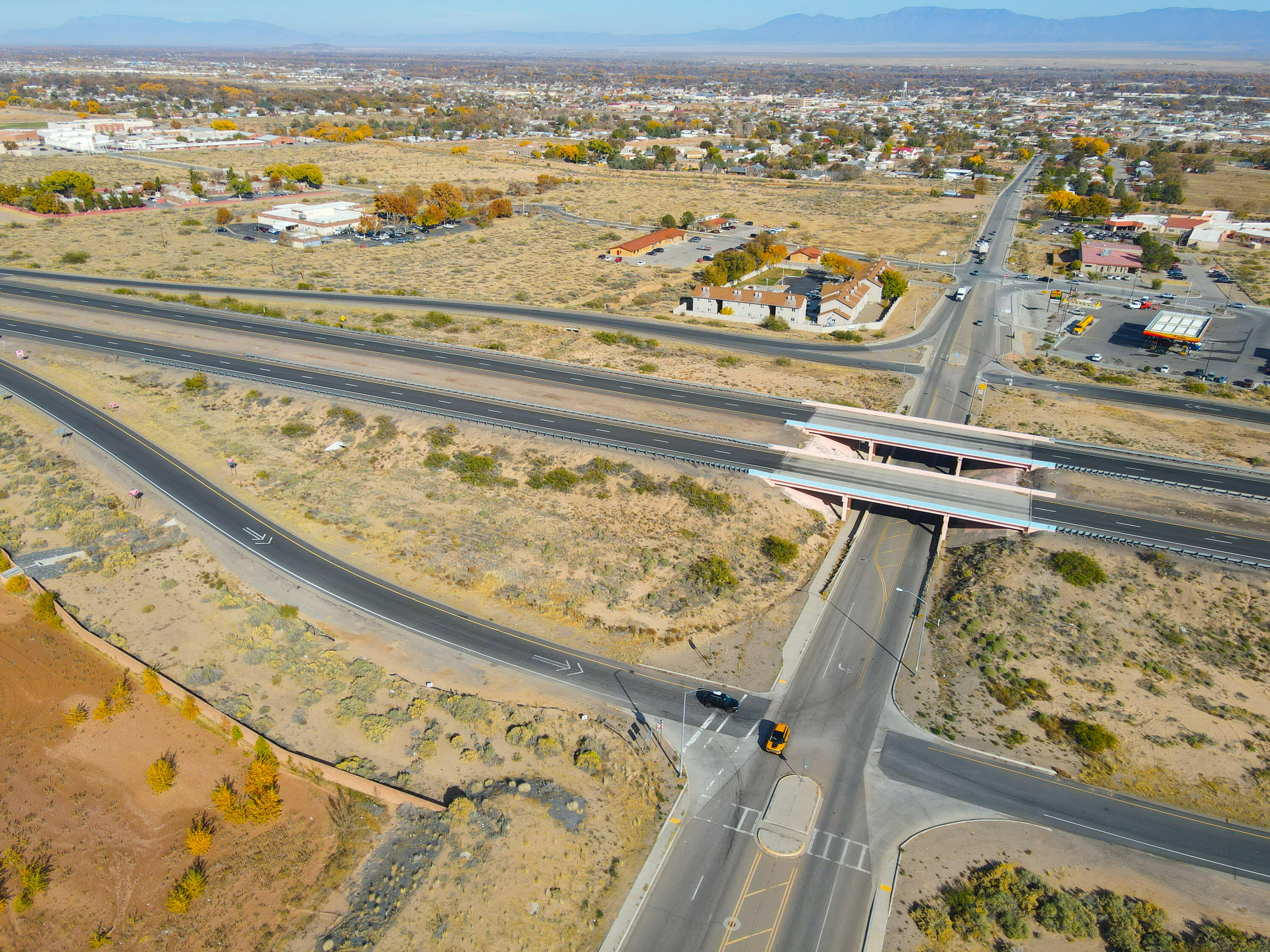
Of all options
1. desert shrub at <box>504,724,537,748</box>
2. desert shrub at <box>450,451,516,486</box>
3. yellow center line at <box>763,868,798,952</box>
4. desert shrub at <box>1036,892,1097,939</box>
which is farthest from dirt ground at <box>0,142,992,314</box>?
desert shrub at <box>1036,892,1097,939</box>

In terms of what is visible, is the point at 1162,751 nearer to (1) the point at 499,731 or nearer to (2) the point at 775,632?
(2) the point at 775,632

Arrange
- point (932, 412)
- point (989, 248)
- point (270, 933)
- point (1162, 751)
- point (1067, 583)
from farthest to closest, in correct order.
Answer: point (989, 248) → point (932, 412) → point (1067, 583) → point (1162, 751) → point (270, 933)

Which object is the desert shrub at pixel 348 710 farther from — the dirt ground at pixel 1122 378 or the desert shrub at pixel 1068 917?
the dirt ground at pixel 1122 378

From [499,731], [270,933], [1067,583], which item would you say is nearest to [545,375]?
[499,731]

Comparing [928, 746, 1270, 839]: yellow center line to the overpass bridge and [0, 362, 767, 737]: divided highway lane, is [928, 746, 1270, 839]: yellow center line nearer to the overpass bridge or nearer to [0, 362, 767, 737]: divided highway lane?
[0, 362, 767, 737]: divided highway lane

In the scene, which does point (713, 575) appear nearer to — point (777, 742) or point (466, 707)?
point (777, 742)

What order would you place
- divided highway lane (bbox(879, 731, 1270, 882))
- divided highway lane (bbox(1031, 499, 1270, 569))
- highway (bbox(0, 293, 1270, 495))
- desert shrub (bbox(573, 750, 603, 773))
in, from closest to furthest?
divided highway lane (bbox(879, 731, 1270, 882)), desert shrub (bbox(573, 750, 603, 773)), divided highway lane (bbox(1031, 499, 1270, 569)), highway (bbox(0, 293, 1270, 495))

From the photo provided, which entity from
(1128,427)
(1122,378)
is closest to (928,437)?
(1128,427)
